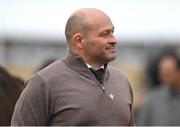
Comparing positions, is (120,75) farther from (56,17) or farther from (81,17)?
(56,17)

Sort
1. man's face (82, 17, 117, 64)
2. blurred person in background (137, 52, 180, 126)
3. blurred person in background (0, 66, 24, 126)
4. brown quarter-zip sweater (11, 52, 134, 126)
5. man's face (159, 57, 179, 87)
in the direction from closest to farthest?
brown quarter-zip sweater (11, 52, 134, 126) < man's face (82, 17, 117, 64) < blurred person in background (0, 66, 24, 126) < blurred person in background (137, 52, 180, 126) < man's face (159, 57, 179, 87)

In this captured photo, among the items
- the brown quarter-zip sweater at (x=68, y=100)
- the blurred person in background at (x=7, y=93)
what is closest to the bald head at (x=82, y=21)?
the brown quarter-zip sweater at (x=68, y=100)

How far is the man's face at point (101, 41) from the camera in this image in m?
5.52

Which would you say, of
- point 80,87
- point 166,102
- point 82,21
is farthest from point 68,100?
point 166,102

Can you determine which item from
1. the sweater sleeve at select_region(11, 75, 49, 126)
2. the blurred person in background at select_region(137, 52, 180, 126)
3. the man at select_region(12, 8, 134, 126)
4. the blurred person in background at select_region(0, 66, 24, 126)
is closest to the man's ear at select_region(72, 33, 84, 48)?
the man at select_region(12, 8, 134, 126)

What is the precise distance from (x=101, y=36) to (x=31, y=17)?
63.2 feet

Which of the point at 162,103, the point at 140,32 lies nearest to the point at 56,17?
the point at 140,32

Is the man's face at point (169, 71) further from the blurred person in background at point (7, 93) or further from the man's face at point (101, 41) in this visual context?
the man's face at point (101, 41)

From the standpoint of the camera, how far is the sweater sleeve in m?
5.43

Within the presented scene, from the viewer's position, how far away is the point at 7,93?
7090 mm

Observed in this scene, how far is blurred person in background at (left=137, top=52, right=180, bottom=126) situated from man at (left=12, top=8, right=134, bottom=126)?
4.25 m

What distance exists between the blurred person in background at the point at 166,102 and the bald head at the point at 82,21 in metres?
4.34

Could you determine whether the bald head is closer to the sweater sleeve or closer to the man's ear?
the man's ear

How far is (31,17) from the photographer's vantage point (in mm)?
24703
